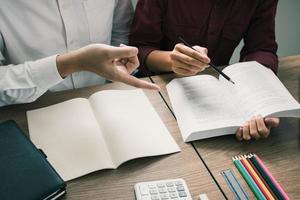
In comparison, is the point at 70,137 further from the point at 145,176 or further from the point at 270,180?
the point at 270,180

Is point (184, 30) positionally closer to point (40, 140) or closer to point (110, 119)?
point (110, 119)

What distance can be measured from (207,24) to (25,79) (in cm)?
66

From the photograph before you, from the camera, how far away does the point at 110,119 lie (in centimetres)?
85

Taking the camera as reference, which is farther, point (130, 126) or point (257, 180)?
point (130, 126)

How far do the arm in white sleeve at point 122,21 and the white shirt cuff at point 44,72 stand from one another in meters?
0.39

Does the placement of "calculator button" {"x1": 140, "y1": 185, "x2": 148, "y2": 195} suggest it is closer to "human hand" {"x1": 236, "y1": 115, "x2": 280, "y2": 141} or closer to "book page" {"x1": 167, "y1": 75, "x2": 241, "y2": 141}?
"book page" {"x1": 167, "y1": 75, "x2": 241, "y2": 141}

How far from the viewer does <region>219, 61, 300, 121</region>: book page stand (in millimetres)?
840

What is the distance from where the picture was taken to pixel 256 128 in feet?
2.70

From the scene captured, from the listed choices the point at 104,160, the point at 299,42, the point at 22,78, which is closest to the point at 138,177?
the point at 104,160

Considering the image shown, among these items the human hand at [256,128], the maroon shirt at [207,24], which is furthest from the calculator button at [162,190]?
the maroon shirt at [207,24]

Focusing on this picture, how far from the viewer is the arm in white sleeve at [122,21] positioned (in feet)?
3.88

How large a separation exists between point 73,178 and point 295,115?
56 cm

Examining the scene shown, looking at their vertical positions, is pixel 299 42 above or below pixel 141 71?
below

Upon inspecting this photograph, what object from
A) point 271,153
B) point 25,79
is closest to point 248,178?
point 271,153
